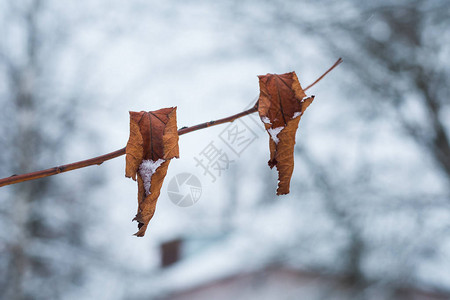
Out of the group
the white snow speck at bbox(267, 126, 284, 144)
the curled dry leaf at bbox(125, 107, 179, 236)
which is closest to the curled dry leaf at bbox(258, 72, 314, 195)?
the white snow speck at bbox(267, 126, 284, 144)

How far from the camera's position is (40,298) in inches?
299

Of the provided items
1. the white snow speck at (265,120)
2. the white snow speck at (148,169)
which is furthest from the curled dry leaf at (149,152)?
the white snow speck at (265,120)

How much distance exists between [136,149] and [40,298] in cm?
821

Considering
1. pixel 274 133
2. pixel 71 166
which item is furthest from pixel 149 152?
pixel 274 133

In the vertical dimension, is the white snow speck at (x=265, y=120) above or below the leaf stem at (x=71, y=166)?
above

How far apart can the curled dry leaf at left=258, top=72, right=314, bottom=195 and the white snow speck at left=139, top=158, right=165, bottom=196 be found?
222 mm

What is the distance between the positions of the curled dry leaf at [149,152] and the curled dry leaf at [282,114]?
19 cm

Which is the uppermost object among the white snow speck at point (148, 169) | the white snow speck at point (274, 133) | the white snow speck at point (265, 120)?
the white snow speck at point (265, 120)

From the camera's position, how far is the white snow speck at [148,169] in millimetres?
716

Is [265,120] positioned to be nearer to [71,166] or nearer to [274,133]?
[274,133]

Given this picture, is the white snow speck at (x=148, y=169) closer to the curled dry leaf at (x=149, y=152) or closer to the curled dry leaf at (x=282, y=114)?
the curled dry leaf at (x=149, y=152)

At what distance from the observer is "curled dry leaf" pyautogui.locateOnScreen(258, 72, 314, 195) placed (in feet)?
2.52

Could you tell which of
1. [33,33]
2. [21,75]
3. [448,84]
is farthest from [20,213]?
[448,84]

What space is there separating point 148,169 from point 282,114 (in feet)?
0.94
